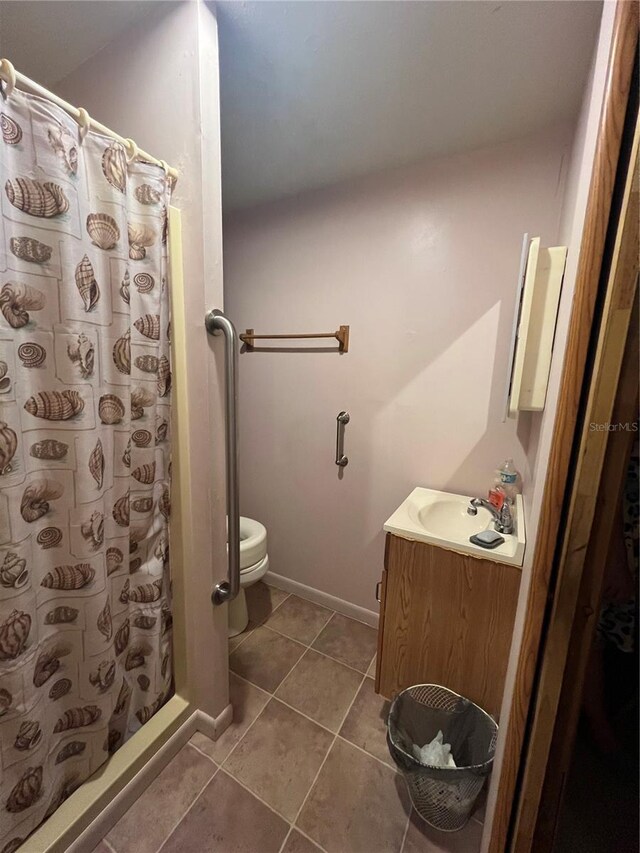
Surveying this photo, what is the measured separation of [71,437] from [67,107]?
0.79 metres

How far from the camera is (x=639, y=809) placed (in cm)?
45

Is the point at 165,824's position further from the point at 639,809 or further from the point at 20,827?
the point at 639,809

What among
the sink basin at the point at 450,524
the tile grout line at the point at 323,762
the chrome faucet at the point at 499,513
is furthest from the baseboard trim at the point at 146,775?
the chrome faucet at the point at 499,513

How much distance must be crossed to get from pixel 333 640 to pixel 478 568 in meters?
1.01

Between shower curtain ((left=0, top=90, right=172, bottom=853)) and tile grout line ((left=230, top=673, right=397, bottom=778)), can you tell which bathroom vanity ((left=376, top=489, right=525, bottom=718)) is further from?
shower curtain ((left=0, top=90, right=172, bottom=853))

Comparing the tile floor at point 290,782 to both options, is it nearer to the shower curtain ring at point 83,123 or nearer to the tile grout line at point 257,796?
the tile grout line at point 257,796

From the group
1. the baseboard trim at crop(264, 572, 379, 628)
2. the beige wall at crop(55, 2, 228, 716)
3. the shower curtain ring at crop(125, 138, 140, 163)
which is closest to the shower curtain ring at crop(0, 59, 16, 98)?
the shower curtain ring at crop(125, 138, 140, 163)

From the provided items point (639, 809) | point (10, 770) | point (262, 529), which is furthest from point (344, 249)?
point (10, 770)

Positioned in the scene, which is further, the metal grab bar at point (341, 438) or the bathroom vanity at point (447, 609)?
the metal grab bar at point (341, 438)

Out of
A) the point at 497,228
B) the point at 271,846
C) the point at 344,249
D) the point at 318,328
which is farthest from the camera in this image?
the point at 318,328

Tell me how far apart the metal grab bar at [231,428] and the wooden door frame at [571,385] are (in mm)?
813

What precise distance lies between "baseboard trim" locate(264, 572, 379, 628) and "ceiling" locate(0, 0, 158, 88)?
8.28 feet

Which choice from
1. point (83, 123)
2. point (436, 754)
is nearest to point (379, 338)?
point (83, 123)
